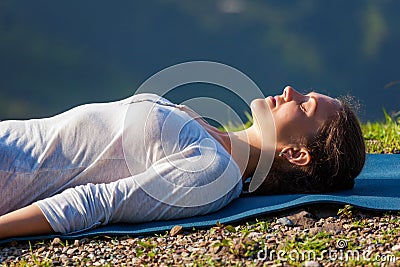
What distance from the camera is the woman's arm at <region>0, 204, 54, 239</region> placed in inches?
95.0

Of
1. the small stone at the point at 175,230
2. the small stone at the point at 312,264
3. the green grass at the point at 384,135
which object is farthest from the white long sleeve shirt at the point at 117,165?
the green grass at the point at 384,135

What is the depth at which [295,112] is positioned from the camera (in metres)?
2.78

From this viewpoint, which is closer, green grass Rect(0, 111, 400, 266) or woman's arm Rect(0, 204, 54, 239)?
green grass Rect(0, 111, 400, 266)

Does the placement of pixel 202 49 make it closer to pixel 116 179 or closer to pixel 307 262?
pixel 116 179

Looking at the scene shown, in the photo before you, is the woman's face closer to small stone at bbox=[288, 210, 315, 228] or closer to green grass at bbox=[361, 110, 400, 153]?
small stone at bbox=[288, 210, 315, 228]

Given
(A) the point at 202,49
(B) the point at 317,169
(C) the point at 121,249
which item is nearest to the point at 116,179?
(C) the point at 121,249

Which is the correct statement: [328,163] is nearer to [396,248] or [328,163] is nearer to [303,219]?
[303,219]

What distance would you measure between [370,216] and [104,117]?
1076mm

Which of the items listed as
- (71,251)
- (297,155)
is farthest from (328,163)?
(71,251)

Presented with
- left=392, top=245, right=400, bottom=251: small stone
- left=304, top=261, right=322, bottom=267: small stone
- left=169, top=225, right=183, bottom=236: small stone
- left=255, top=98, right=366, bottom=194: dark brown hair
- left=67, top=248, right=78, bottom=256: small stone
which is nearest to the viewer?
left=304, top=261, right=322, bottom=267: small stone

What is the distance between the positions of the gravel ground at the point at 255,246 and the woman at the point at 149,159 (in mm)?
113

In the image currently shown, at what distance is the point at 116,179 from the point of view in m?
2.66

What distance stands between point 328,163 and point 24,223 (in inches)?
47.3

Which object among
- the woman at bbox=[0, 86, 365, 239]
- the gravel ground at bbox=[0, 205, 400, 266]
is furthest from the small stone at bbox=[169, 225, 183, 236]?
the woman at bbox=[0, 86, 365, 239]
